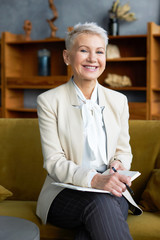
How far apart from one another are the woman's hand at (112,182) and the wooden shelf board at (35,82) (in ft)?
10.4

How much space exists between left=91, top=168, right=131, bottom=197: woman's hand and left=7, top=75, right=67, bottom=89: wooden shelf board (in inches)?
124

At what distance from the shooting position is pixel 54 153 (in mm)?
1700

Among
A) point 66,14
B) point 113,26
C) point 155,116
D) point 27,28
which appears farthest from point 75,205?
point 66,14

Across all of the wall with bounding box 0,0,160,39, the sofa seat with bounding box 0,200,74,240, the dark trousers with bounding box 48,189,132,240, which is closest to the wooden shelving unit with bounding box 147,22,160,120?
the wall with bounding box 0,0,160,39

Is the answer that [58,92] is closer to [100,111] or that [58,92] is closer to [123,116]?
[100,111]

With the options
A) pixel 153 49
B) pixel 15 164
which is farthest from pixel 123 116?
pixel 153 49

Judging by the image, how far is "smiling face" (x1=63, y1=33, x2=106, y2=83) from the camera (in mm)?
1779

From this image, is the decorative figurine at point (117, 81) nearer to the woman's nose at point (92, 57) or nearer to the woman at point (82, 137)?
the woman at point (82, 137)

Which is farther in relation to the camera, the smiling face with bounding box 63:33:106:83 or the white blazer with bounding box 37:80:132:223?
the smiling face with bounding box 63:33:106:83

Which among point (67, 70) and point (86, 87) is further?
point (67, 70)

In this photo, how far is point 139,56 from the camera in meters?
4.66

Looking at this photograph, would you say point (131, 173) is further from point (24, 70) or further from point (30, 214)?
point (24, 70)

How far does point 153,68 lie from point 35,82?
1561 mm

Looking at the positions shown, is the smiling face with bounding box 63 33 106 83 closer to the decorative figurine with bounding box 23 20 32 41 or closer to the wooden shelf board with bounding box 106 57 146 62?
the wooden shelf board with bounding box 106 57 146 62
